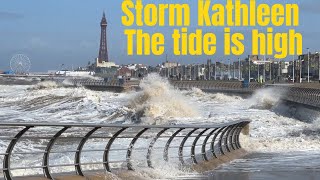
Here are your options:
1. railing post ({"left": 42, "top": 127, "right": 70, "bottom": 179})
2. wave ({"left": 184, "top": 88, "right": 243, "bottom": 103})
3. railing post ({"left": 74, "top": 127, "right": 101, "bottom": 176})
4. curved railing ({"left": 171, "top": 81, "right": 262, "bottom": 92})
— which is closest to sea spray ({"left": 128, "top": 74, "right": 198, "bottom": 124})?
wave ({"left": 184, "top": 88, "right": 243, "bottom": 103})

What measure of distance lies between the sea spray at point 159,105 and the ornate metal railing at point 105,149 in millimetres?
28320

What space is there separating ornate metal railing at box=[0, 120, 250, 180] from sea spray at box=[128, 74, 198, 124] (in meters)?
28.3

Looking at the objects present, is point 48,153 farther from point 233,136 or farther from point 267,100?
point 267,100

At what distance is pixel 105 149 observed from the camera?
11.2 m

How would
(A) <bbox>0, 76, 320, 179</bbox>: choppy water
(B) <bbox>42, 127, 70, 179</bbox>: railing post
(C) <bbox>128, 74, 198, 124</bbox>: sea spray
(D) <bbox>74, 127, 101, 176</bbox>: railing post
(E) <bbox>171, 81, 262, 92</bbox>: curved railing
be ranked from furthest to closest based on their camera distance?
(E) <bbox>171, 81, 262, 92</bbox>: curved railing
(C) <bbox>128, 74, 198, 124</bbox>: sea spray
(A) <bbox>0, 76, 320, 179</bbox>: choppy water
(D) <bbox>74, 127, 101, 176</bbox>: railing post
(B) <bbox>42, 127, 70, 179</bbox>: railing post

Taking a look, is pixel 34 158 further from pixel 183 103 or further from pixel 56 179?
pixel 183 103

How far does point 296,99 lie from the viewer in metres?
57.8

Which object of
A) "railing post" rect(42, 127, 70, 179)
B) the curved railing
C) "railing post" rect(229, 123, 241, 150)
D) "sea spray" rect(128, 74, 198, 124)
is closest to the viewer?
"railing post" rect(42, 127, 70, 179)

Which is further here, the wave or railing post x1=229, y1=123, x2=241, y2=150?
the wave

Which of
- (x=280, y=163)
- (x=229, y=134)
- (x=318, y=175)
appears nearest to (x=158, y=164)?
(x=318, y=175)

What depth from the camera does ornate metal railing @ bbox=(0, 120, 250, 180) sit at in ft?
30.2

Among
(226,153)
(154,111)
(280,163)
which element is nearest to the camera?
(280,163)

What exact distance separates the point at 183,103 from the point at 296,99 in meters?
9.72

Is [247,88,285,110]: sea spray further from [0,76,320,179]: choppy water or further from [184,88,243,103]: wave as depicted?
[184,88,243,103]: wave
